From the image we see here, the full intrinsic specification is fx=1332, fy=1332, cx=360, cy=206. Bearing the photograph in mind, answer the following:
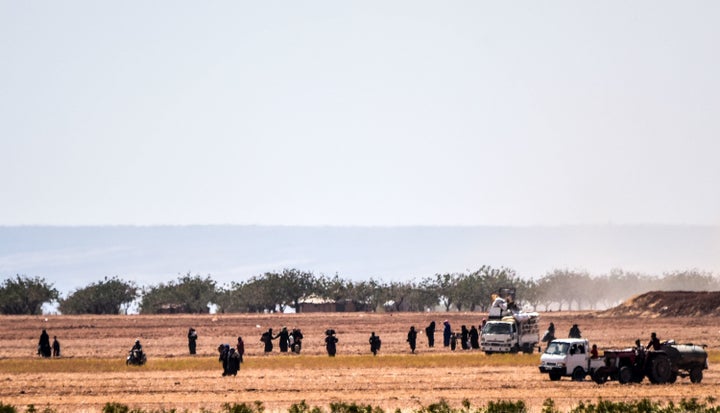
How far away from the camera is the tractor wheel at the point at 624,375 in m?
45.7

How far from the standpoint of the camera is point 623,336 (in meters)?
78.2

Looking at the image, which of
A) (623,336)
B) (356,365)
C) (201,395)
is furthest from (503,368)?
(623,336)

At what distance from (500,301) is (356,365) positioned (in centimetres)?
1054

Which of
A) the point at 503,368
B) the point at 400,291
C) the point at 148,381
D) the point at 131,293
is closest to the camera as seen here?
the point at 148,381

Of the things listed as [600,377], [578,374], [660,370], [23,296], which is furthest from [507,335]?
[23,296]

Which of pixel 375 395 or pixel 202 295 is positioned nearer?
pixel 375 395

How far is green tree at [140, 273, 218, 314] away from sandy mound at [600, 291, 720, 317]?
45.0 m

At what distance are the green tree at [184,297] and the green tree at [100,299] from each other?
220 centimetres

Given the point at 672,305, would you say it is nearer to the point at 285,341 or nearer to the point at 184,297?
the point at 285,341

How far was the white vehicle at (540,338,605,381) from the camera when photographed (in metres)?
47.0

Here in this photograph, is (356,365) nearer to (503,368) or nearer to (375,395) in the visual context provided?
(503,368)

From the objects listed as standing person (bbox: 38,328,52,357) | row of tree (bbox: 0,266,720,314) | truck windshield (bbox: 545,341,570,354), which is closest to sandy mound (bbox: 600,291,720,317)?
row of tree (bbox: 0,266,720,314)

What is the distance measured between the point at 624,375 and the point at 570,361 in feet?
7.30

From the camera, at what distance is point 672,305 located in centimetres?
10756
